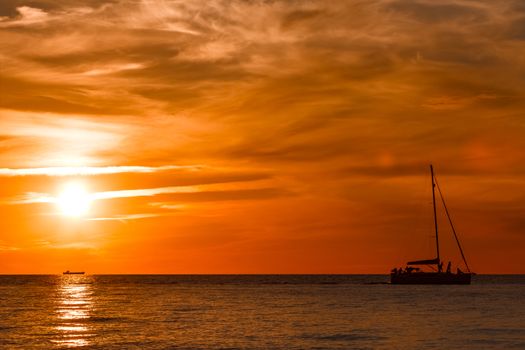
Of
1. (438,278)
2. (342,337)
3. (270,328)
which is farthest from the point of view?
(438,278)

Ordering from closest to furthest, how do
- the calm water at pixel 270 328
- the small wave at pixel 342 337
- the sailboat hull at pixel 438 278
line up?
the calm water at pixel 270 328, the small wave at pixel 342 337, the sailboat hull at pixel 438 278

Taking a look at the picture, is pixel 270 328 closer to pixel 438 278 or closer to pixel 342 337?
pixel 342 337

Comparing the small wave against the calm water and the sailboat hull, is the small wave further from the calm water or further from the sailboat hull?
the sailboat hull

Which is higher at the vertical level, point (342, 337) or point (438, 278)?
point (438, 278)

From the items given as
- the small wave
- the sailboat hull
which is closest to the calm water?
the small wave

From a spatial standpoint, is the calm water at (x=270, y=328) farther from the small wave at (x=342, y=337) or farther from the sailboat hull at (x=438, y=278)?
the sailboat hull at (x=438, y=278)

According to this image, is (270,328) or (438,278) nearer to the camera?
(270,328)

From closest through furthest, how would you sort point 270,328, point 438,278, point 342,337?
point 342,337 < point 270,328 < point 438,278

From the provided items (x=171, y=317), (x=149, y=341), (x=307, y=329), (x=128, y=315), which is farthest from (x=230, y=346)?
(x=128, y=315)

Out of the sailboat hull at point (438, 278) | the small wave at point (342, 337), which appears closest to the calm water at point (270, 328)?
the small wave at point (342, 337)

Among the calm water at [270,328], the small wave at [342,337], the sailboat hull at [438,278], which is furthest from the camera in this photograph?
the sailboat hull at [438,278]

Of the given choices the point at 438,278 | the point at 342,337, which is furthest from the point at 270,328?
the point at 438,278

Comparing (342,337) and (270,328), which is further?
(270,328)

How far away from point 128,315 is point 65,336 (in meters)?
26.9
